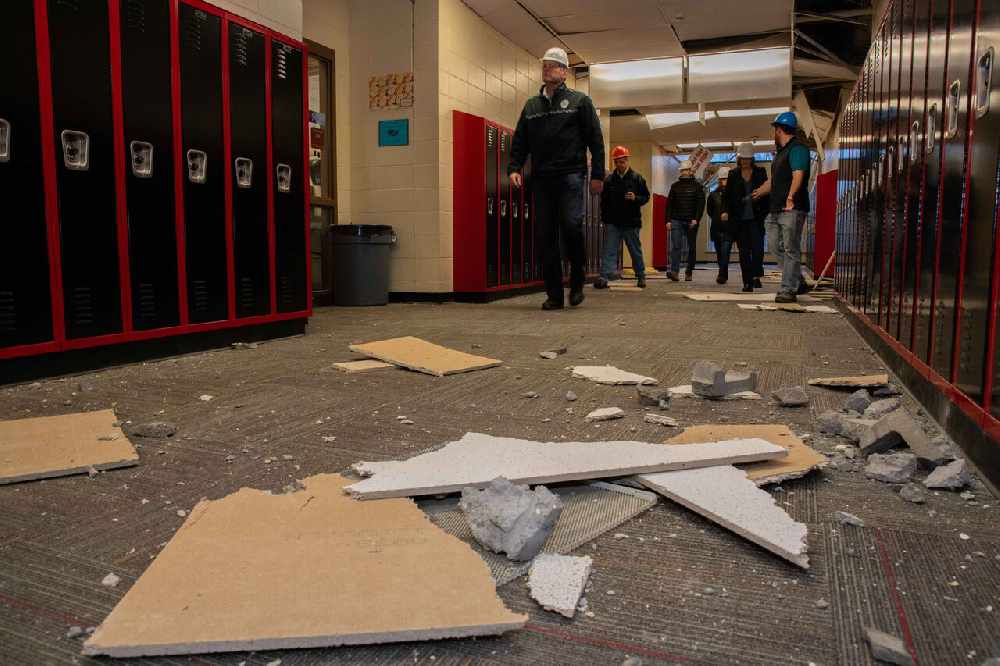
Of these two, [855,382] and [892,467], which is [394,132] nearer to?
[855,382]

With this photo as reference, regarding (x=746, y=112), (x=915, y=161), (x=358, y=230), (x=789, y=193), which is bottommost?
(x=358, y=230)

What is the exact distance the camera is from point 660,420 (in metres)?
1.92

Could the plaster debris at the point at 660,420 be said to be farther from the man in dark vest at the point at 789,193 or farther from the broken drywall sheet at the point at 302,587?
the man in dark vest at the point at 789,193

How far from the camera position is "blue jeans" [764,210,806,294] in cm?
547

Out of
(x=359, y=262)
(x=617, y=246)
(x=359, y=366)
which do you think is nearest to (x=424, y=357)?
(x=359, y=366)

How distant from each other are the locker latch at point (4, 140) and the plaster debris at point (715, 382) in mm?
2268

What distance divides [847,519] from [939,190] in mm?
1100

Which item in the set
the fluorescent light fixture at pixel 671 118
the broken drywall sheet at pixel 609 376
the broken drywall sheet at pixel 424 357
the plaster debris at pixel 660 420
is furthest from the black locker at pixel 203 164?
the fluorescent light fixture at pixel 671 118

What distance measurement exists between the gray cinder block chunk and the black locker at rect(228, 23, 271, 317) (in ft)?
8.26

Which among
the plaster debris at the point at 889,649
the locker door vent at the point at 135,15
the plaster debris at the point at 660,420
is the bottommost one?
the plaster debris at the point at 889,649

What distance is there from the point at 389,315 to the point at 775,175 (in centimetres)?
302

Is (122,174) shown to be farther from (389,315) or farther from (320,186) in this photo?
(320,186)

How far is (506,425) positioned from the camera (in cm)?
188

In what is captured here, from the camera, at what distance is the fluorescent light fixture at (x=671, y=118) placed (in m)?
12.4
